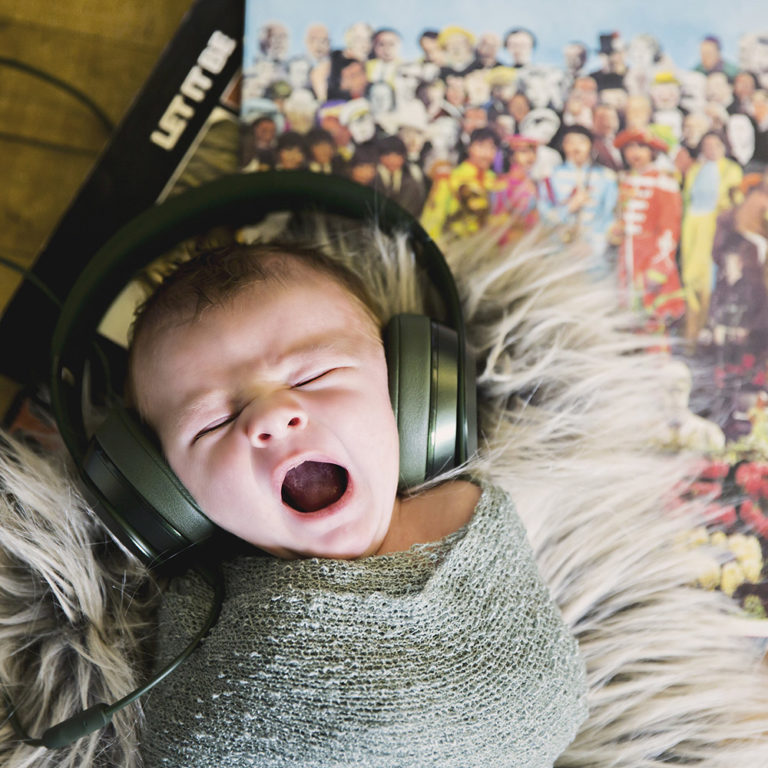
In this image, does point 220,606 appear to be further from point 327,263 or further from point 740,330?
point 740,330

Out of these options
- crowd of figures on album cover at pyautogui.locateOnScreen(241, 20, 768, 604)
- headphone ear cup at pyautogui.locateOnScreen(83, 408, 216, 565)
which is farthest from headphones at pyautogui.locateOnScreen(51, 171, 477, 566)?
crowd of figures on album cover at pyautogui.locateOnScreen(241, 20, 768, 604)

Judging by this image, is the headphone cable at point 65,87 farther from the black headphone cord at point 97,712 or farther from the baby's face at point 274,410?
the black headphone cord at point 97,712

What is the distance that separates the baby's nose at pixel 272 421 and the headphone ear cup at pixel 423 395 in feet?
0.36

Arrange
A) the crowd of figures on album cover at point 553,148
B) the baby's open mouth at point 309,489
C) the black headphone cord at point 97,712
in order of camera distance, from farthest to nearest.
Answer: the crowd of figures on album cover at point 553,148, the baby's open mouth at point 309,489, the black headphone cord at point 97,712

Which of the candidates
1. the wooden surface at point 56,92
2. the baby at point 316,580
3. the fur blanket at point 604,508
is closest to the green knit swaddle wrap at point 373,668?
the baby at point 316,580

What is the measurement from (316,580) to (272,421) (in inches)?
6.5

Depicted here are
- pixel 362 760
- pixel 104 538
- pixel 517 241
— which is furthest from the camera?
pixel 517 241

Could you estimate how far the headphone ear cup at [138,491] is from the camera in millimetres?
722

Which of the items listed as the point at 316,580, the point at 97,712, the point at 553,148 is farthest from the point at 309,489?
the point at 553,148

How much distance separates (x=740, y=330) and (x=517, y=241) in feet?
1.00

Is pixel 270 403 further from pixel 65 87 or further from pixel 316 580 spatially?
pixel 65 87

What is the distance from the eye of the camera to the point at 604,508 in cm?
→ 92

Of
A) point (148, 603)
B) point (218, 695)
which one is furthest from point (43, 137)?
point (218, 695)

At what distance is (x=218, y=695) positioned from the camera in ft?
2.38
